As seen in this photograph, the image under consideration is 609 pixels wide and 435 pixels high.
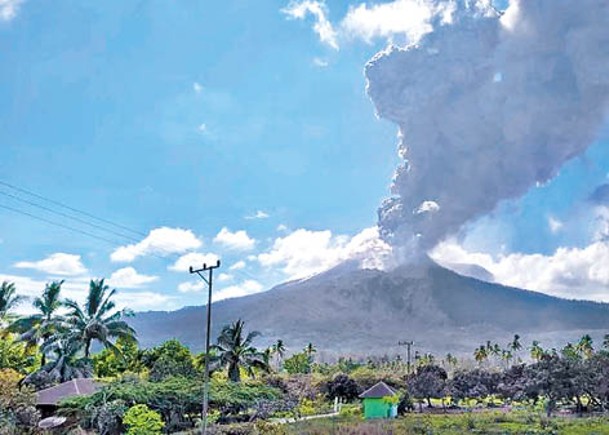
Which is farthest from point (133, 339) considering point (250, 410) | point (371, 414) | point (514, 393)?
point (514, 393)

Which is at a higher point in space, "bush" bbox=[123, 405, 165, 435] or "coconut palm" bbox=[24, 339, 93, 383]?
"coconut palm" bbox=[24, 339, 93, 383]

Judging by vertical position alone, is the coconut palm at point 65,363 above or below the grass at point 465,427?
above

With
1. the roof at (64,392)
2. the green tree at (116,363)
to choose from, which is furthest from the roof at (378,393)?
the roof at (64,392)

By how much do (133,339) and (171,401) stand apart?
795 centimetres

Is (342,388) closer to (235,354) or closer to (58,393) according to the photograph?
(235,354)

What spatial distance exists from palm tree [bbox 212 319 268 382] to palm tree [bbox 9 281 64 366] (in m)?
11.0

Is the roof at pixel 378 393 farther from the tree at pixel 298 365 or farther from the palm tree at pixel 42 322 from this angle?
the tree at pixel 298 365

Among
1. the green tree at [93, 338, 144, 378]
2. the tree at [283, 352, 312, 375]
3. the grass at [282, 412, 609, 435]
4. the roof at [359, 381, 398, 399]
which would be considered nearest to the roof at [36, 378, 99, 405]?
the grass at [282, 412, 609, 435]

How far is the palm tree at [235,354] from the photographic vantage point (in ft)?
151

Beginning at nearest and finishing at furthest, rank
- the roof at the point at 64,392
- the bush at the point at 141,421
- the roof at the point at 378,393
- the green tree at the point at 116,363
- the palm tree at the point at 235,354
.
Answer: the bush at the point at 141,421
the roof at the point at 64,392
the green tree at the point at 116,363
the roof at the point at 378,393
the palm tree at the point at 235,354

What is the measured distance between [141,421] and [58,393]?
7545 millimetres

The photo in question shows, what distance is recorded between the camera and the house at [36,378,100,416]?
3048 centimetres

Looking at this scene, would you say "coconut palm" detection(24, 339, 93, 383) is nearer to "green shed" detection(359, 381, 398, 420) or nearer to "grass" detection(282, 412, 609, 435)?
"grass" detection(282, 412, 609, 435)

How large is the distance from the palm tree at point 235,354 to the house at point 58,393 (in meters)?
14.4
